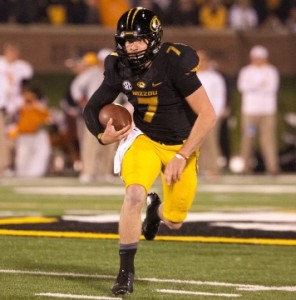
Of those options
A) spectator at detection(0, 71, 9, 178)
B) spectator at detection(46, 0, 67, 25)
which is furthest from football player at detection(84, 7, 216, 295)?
spectator at detection(46, 0, 67, 25)

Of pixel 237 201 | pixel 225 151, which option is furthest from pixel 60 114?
pixel 237 201

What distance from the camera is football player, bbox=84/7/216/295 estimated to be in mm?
6671

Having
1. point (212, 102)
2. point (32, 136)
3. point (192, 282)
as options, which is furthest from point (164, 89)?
point (32, 136)

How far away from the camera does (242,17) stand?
74.0ft

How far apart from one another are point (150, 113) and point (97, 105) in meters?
0.32

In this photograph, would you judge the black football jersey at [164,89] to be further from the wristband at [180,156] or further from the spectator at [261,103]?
the spectator at [261,103]

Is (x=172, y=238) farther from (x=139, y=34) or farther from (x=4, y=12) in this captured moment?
(x=4, y=12)

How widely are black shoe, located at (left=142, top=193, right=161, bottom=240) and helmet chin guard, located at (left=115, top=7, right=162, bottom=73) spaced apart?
1.42 meters

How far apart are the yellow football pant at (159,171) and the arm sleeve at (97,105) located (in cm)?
24

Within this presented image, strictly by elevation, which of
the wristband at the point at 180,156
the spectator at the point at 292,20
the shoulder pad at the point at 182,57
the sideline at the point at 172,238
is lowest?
the spectator at the point at 292,20

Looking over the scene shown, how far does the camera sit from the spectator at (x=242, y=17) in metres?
22.5

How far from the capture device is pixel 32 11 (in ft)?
71.4

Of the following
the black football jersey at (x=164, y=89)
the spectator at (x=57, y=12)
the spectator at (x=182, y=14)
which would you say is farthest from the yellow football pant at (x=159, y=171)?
the spectator at (x=57, y=12)

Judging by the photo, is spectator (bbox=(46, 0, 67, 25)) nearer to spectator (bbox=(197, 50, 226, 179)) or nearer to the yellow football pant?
spectator (bbox=(197, 50, 226, 179))
